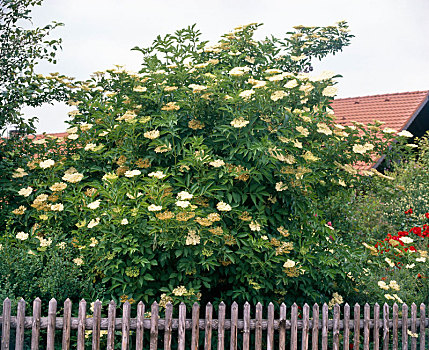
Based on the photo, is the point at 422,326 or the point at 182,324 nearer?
the point at 182,324

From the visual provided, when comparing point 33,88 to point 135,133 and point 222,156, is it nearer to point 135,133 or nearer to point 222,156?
point 135,133

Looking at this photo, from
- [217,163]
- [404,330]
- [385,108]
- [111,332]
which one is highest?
[385,108]

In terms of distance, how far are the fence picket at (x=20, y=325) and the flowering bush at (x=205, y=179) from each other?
600mm

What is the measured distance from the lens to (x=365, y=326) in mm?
4434

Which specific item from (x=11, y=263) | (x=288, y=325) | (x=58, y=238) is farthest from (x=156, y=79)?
(x=288, y=325)

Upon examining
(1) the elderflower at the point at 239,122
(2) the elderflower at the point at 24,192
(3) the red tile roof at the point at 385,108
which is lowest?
(2) the elderflower at the point at 24,192

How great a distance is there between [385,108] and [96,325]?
11.2m

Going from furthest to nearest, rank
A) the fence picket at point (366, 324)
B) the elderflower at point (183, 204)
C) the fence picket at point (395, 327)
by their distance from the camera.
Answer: the fence picket at point (395, 327)
the fence picket at point (366, 324)
the elderflower at point (183, 204)

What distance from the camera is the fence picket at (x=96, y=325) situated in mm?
3668

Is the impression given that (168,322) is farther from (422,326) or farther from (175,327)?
(422,326)

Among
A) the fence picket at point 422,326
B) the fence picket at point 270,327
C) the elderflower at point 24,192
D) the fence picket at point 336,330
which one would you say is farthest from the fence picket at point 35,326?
the fence picket at point 422,326

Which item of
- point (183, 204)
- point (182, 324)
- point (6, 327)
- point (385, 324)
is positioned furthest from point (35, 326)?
point (385, 324)

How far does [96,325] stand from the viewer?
12.1 feet

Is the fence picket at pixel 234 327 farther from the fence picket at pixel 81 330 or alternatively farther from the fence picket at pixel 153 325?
the fence picket at pixel 81 330
